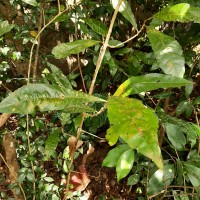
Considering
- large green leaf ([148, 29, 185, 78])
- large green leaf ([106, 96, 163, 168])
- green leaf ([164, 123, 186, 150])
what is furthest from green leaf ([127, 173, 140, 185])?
large green leaf ([106, 96, 163, 168])

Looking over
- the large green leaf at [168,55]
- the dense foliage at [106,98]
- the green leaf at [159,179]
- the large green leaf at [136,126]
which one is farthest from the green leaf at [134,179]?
the large green leaf at [136,126]

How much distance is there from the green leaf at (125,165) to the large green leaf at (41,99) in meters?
0.36

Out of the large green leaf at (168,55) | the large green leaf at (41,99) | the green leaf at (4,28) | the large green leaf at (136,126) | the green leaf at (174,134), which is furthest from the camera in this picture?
the green leaf at (174,134)

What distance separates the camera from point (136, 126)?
500mm

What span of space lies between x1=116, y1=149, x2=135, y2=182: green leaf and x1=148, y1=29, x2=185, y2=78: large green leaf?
37 cm

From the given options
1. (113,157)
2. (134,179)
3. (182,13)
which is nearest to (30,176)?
(113,157)

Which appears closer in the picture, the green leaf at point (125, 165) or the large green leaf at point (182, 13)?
the large green leaf at point (182, 13)

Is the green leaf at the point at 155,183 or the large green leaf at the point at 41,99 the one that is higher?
the large green leaf at the point at 41,99

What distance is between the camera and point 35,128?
5.05ft

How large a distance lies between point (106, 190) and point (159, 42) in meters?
→ 1.46

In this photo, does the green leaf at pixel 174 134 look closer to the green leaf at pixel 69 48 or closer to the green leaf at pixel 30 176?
the green leaf at pixel 69 48

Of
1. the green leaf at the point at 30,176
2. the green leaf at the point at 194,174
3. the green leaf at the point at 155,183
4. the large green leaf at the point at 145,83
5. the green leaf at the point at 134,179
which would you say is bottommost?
the green leaf at the point at 134,179

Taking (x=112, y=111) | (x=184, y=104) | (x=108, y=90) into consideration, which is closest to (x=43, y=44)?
(x=108, y=90)

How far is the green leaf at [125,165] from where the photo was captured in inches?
37.6
